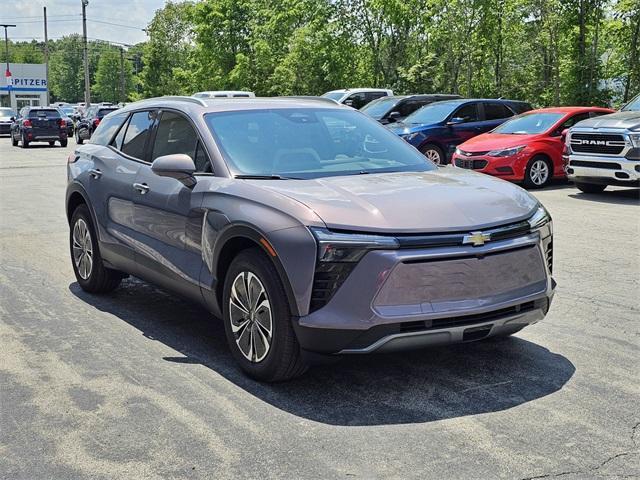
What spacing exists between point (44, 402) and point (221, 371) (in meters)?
1.03

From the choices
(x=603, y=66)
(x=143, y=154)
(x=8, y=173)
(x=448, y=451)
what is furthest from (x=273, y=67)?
(x=448, y=451)

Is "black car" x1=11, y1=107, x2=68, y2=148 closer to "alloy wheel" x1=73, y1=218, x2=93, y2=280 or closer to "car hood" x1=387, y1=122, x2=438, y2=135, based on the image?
"car hood" x1=387, y1=122, x2=438, y2=135

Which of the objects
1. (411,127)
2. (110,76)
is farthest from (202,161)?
(110,76)

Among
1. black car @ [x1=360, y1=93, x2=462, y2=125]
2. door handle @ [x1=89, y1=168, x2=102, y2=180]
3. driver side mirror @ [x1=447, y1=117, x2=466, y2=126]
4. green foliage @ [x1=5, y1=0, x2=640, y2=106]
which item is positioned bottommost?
door handle @ [x1=89, y1=168, x2=102, y2=180]

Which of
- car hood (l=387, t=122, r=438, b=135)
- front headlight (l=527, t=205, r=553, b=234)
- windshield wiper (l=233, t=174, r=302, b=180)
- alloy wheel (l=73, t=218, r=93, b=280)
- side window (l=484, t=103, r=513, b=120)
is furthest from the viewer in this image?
side window (l=484, t=103, r=513, b=120)

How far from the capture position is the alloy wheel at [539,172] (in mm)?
15117

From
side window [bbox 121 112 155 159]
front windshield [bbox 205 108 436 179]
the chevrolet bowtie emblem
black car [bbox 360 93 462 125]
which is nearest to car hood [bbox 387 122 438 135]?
black car [bbox 360 93 462 125]

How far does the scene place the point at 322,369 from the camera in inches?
196

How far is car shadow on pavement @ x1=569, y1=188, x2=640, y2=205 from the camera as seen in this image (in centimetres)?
1302

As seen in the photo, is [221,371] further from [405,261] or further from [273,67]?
[273,67]

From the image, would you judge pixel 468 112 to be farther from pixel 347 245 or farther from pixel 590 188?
pixel 347 245

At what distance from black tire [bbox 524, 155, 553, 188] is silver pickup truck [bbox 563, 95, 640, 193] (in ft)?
3.94

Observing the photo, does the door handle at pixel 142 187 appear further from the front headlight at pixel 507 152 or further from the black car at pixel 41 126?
the black car at pixel 41 126

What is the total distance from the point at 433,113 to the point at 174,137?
13455mm
